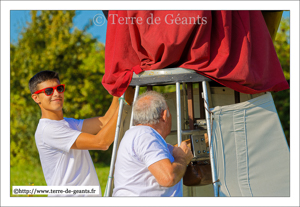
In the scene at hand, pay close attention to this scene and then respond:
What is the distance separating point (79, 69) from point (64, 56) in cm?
49

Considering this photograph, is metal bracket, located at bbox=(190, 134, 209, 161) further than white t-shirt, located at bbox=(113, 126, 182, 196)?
Yes

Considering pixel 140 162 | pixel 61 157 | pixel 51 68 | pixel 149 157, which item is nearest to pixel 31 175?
pixel 51 68

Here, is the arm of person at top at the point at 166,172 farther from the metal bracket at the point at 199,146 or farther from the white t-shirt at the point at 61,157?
the white t-shirt at the point at 61,157

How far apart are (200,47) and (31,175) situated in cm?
662

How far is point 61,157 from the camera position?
9.52 ft

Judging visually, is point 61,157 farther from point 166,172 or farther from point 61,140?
point 166,172

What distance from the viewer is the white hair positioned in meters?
2.16

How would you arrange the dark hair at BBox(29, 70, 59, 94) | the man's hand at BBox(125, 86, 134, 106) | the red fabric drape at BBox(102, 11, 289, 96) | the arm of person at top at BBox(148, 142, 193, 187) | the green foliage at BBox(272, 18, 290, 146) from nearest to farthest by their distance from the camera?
1. the arm of person at top at BBox(148, 142, 193, 187)
2. the red fabric drape at BBox(102, 11, 289, 96)
3. the man's hand at BBox(125, 86, 134, 106)
4. the dark hair at BBox(29, 70, 59, 94)
5. the green foliage at BBox(272, 18, 290, 146)

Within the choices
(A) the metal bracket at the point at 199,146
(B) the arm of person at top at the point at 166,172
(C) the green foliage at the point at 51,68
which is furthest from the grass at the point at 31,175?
(B) the arm of person at top at the point at 166,172

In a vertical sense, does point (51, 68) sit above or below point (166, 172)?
above

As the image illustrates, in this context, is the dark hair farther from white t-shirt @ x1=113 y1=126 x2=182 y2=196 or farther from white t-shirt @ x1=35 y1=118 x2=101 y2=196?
white t-shirt @ x1=113 y1=126 x2=182 y2=196

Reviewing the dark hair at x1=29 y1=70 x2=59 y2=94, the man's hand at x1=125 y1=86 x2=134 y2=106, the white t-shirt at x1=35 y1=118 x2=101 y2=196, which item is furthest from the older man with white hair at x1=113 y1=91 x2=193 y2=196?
the dark hair at x1=29 y1=70 x2=59 y2=94

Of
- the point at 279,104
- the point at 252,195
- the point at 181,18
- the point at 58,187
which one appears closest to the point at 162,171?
the point at 252,195

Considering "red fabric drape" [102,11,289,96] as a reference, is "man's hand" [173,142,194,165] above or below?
below
